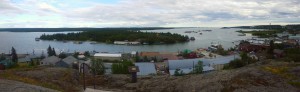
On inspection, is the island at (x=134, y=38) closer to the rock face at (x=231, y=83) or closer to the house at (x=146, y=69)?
the house at (x=146, y=69)

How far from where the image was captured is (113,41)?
286 ft

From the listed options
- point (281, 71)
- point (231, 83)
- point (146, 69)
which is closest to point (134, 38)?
point (146, 69)

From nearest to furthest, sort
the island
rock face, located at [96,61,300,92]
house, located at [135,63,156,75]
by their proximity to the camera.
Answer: rock face, located at [96,61,300,92]
house, located at [135,63,156,75]
the island

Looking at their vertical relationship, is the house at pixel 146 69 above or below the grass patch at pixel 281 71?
below

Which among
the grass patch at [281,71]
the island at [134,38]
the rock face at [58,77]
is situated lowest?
the island at [134,38]

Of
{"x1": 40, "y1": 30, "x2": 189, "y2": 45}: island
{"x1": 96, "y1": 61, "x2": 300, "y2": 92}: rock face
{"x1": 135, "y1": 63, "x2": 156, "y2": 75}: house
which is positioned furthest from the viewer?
{"x1": 40, "y1": 30, "x2": 189, "y2": 45}: island

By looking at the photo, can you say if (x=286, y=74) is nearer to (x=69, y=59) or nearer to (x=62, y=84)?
(x=62, y=84)

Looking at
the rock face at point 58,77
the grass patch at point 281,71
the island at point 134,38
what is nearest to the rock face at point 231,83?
the grass patch at point 281,71

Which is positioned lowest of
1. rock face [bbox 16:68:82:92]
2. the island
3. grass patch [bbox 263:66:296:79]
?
the island

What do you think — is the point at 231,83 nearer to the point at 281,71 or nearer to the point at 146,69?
the point at 281,71

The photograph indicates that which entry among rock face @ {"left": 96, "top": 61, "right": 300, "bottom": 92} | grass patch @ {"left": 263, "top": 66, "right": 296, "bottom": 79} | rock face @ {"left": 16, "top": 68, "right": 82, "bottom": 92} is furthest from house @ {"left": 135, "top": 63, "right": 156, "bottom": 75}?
grass patch @ {"left": 263, "top": 66, "right": 296, "bottom": 79}

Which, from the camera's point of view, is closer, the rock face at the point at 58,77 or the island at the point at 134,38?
the rock face at the point at 58,77

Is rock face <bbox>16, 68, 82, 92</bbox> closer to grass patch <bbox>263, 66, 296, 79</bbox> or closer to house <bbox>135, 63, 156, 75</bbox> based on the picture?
grass patch <bbox>263, 66, 296, 79</bbox>

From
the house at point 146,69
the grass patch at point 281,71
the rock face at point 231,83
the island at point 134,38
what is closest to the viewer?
the rock face at point 231,83
